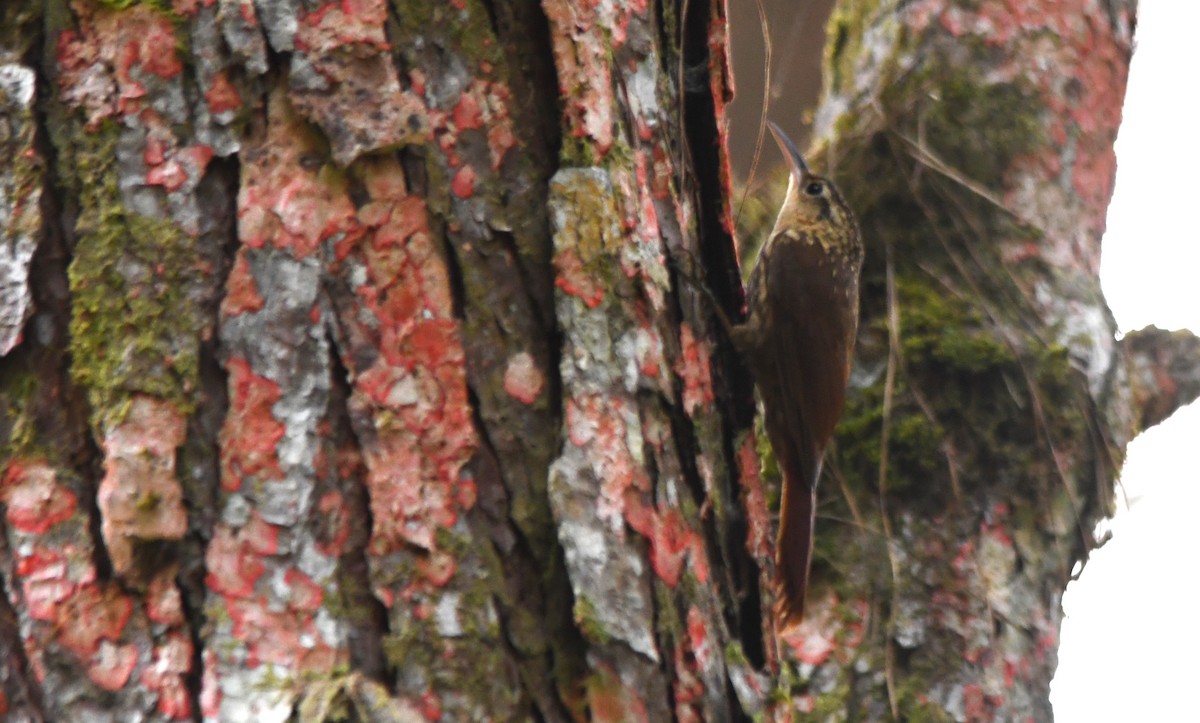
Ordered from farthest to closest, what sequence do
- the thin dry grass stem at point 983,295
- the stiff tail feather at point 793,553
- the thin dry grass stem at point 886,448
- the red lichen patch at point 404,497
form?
the thin dry grass stem at point 983,295 → the thin dry grass stem at point 886,448 → the stiff tail feather at point 793,553 → the red lichen patch at point 404,497

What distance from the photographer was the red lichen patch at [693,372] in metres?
1.69

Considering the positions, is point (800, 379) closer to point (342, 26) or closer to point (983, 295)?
point (983, 295)

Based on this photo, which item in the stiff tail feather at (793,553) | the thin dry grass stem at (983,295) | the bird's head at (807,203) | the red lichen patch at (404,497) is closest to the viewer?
the red lichen patch at (404,497)

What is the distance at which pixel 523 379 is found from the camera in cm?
153

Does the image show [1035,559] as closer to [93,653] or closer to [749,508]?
[749,508]

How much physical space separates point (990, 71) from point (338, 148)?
229cm

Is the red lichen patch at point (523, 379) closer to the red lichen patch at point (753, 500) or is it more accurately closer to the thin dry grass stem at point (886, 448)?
the red lichen patch at point (753, 500)

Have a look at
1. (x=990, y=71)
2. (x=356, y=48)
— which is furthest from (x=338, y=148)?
(x=990, y=71)

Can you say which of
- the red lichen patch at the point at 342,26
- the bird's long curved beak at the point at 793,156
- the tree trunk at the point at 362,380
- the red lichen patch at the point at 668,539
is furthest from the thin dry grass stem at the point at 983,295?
the red lichen patch at the point at 342,26

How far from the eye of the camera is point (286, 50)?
4.82ft

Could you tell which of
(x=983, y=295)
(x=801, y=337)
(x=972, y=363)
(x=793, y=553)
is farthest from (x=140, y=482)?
(x=983, y=295)

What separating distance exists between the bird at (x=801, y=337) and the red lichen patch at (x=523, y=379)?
1087mm

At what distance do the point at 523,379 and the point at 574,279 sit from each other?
141 mm

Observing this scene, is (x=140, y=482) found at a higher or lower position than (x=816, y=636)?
higher
